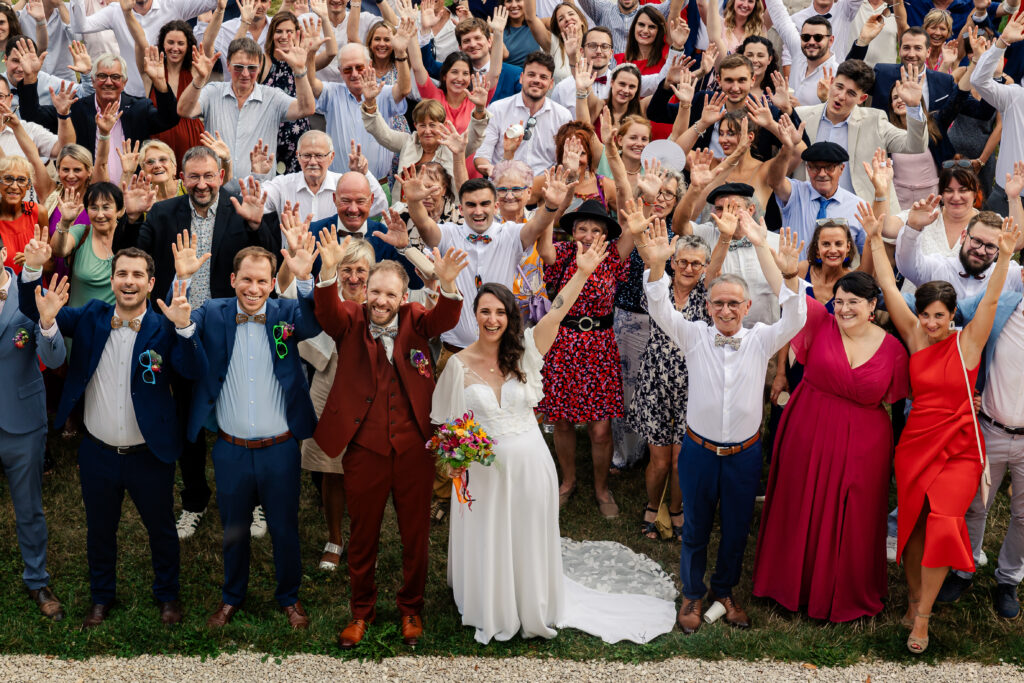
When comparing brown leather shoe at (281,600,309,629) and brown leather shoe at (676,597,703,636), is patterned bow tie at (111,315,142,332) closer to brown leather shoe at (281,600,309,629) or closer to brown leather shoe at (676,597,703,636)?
brown leather shoe at (281,600,309,629)

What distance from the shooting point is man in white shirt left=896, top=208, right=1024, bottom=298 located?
7.33 meters

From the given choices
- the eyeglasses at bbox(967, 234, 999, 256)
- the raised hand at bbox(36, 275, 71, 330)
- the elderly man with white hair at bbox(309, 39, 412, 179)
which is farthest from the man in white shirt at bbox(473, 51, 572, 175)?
the raised hand at bbox(36, 275, 71, 330)

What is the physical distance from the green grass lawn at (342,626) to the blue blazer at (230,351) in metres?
1.36

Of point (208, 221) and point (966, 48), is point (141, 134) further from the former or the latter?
point (966, 48)

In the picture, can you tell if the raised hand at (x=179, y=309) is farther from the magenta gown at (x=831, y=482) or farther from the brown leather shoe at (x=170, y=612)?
the magenta gown at (x=831, y=482)

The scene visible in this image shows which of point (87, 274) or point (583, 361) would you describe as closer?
point (87, 274)

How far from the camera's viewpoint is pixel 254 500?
6867mm

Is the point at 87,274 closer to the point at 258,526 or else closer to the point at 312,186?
the point at 312,186

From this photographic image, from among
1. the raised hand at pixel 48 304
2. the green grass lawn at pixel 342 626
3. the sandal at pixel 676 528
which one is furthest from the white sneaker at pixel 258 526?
the sandal at pixel 676 528

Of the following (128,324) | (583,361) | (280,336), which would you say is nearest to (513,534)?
(583,361)

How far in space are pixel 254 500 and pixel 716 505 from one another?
2.99 metres

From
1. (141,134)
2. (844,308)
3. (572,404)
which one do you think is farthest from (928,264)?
(141,134)

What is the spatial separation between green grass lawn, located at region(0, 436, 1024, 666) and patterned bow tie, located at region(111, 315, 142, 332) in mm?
1939

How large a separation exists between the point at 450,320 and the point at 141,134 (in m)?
4.70
